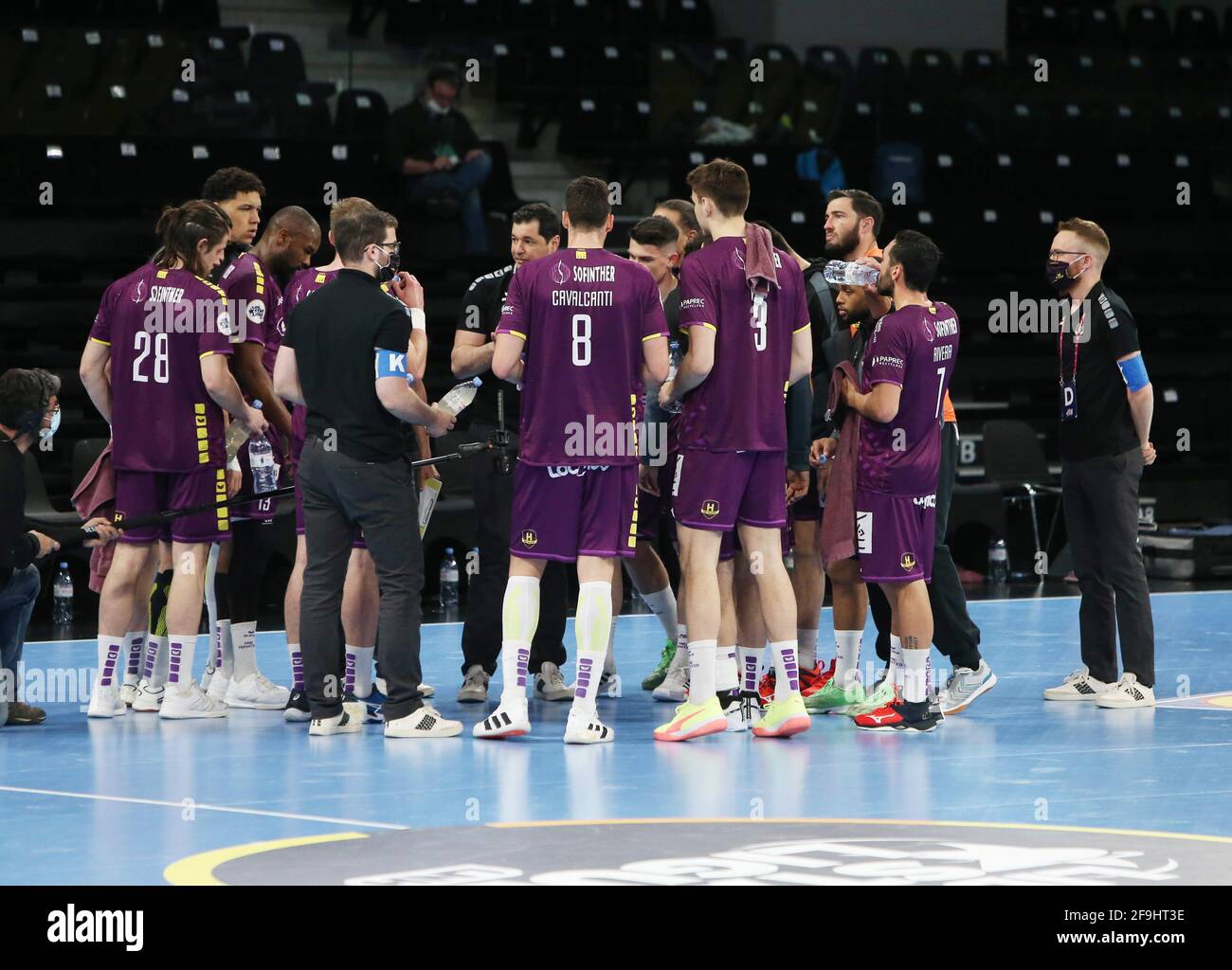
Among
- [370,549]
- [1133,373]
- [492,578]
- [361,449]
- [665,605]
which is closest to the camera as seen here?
[361,449]

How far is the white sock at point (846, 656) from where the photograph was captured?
7.49m

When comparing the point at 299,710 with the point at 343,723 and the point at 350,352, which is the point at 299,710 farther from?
the point at 350,352

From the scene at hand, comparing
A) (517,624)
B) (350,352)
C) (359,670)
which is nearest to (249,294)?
(350,352)

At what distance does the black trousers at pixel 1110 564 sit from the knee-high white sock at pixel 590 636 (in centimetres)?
212

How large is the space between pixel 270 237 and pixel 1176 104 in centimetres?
1030

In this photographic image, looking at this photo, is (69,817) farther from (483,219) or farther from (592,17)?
(592,17)

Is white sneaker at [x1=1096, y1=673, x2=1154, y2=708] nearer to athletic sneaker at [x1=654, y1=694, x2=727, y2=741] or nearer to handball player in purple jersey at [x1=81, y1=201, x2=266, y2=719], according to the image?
athletic sneaker at [x1=654, y1=694, x2=727, y2=741]

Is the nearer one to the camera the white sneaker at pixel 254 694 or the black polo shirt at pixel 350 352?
the black polo shirt at pixel 350 352

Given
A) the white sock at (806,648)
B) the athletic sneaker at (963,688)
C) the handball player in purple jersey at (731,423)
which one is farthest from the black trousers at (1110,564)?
the handball player in purple jersey at (731,423)

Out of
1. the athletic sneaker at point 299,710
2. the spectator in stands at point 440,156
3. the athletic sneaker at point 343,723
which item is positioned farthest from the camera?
the spectator in stands at point 440,156

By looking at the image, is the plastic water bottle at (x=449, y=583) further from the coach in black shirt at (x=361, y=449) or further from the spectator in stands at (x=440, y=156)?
the coach in black shirt at (x=361, y=449)

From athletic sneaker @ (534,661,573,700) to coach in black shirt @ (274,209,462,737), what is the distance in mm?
1042

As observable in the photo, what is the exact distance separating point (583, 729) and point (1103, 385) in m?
2.62

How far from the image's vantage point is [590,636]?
6.64m
